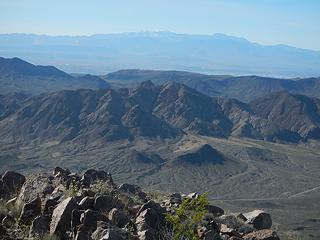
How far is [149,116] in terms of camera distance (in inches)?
4857

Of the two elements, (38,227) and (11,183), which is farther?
(11,183)

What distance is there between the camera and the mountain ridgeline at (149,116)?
381ft

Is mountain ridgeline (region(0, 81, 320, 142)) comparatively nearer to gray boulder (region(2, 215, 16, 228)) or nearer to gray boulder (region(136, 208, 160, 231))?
gray boulder (region(136, 208, 160, 231))

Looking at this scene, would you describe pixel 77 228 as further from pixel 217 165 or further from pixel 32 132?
pixel 32 132

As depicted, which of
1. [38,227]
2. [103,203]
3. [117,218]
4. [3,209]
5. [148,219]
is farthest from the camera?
[103,203]

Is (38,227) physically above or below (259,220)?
above

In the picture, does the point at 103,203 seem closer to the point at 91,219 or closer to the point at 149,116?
the point at 91,219

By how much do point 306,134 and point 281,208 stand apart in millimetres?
67259

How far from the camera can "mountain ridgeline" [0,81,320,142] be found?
116 metres

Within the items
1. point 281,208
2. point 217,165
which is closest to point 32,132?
point 217,165

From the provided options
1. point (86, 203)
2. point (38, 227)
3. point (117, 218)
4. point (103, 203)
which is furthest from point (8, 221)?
point (117, 218)

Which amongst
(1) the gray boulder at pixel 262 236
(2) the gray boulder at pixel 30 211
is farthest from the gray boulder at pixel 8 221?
(1) the gray boulder at pixel 262 236

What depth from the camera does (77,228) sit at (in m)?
8.91

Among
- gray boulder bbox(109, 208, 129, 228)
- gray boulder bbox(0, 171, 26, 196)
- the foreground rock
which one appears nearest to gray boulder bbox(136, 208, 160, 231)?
gray boulder bbox(109, 208, 129, 228)
